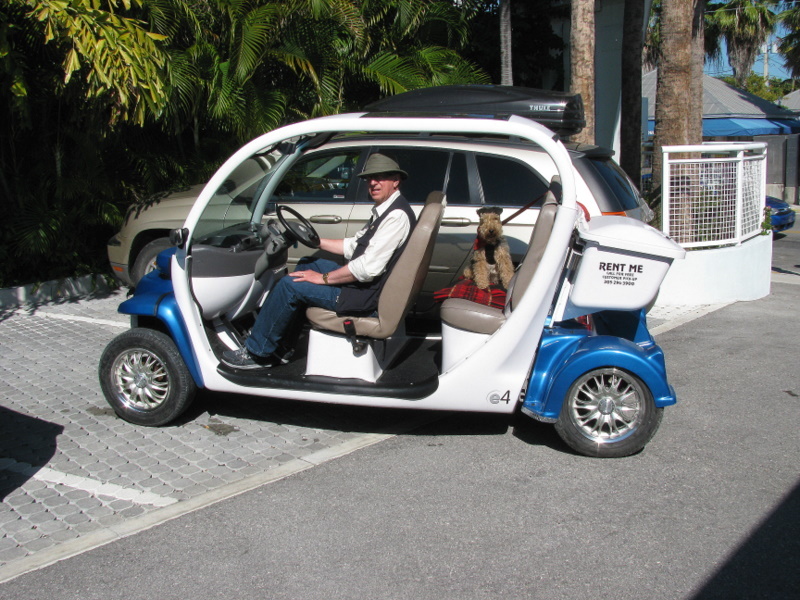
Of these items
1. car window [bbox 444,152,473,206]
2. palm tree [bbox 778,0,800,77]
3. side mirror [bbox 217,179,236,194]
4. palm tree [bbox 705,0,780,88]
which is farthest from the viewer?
palm tree [bbox 705,0,780,88]

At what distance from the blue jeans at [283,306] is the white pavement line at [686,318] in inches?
162

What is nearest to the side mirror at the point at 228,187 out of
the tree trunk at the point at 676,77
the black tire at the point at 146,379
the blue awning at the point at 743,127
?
the black tire at the point at 146,379

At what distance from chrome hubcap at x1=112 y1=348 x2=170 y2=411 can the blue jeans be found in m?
0.68

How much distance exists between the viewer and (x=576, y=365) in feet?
15.0

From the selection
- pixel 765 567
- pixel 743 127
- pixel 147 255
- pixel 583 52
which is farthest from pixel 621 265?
pixel 743 127

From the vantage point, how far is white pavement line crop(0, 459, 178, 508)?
171 inches

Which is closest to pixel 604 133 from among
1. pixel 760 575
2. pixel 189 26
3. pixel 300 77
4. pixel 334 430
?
pixel 300 77

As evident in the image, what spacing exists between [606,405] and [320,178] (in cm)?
383

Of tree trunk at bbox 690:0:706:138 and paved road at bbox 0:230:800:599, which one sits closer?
paved road at bbox 0:230:800:599

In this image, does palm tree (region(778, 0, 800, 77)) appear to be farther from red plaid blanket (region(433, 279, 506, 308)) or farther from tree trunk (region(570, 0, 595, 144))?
red plaid blanket (region(433, 279, 506, 308))

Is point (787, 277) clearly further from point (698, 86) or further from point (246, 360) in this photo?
point (246, 360)

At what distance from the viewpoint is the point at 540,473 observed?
4.62 metres

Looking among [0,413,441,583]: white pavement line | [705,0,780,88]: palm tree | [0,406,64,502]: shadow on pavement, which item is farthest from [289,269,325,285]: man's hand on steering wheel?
[705,0,780,88]: palm tree

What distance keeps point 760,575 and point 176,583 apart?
2.62 m
